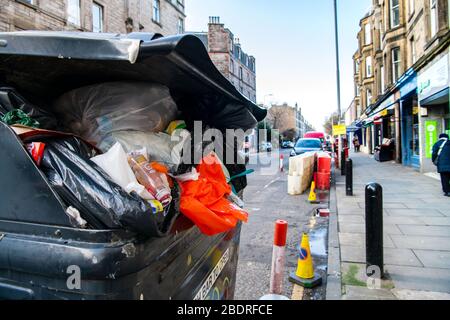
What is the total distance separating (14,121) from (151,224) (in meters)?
0.86

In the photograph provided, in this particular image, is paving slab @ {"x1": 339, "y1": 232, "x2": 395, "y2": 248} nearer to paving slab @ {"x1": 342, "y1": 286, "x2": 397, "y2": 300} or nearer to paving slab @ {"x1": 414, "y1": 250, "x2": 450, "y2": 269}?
paving slab @ {"x1": 414, "y1": 250, "x2": 450, "y2": 269}

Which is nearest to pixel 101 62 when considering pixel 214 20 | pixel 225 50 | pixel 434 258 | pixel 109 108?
pixel 109 108

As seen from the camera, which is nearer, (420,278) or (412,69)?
(420,278)

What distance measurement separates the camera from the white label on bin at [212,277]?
199 centimetres

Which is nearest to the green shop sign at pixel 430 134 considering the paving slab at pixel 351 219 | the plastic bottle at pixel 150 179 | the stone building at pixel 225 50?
the paving slab at pixel 351 219

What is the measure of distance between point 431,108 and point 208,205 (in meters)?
14.6

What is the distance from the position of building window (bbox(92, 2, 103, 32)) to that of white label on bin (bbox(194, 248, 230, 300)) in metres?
17.7

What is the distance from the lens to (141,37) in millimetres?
1473

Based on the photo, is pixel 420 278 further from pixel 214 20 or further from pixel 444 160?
pixel 214 20

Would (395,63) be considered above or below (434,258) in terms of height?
above

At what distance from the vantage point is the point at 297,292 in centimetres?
372

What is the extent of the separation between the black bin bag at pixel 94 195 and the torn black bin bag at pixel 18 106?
12.7 inches

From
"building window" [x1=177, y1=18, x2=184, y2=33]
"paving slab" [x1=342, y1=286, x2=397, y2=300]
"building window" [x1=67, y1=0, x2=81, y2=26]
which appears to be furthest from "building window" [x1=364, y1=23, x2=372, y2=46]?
"paving slab" [x1=342, y1=286, x2=397, y2=300]

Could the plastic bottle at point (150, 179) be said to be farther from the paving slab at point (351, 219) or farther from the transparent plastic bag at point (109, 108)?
the paving slab at point (351, 219)
